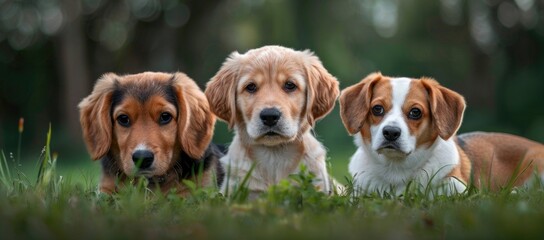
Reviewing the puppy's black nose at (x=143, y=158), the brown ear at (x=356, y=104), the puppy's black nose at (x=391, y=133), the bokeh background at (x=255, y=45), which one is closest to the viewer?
the puppy's black nose at (x=143, y=158)

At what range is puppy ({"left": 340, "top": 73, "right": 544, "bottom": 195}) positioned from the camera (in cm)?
630

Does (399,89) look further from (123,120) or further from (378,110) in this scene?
(123,120)

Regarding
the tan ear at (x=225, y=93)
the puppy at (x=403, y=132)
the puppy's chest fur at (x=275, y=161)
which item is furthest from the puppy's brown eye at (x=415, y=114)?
the tan ear at (x=225, y=93)

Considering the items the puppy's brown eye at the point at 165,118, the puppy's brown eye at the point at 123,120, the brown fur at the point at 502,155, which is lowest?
the brown fur at the point at 502,155

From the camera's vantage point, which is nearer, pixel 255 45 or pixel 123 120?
pixel 123 120

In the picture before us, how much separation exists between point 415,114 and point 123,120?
100 inches

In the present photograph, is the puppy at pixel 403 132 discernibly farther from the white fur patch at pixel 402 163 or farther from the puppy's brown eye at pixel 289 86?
the puppy's brown eye at pixel 289 86

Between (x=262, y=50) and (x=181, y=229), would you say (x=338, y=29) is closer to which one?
(x=262, y=50)

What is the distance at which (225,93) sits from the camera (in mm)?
6402

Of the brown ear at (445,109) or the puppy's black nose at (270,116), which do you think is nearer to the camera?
the puppy's black nose at (270,116)

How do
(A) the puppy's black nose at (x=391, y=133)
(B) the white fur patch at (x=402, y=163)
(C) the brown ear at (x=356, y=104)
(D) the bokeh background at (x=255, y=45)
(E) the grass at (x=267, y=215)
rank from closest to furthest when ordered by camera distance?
(E) the grass at (x=267, y=215) → (A) the puppy's black nose at (x=391, y=133) → (B) the white fur patch at (x=402, y=163) → (C) the brown ear at (x=356, y=104) → (D) the bokeh background at (x=255, y=45)

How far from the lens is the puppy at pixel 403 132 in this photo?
6.30 metres

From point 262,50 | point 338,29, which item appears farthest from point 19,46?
point 262,50

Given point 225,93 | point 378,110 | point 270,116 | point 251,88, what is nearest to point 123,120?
point 225,93
